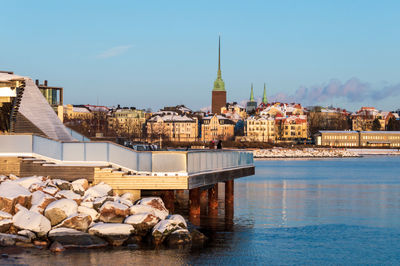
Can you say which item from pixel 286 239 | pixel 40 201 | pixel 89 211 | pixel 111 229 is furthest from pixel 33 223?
pixel 286 239

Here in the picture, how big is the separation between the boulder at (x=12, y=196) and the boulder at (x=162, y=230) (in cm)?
406

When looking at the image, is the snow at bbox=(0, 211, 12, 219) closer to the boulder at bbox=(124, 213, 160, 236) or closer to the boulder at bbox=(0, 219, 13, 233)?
the boulder at bbox=(0, 219, 13, 233)

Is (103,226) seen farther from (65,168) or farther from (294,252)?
(294,252)

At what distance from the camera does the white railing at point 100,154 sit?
23.9 meters

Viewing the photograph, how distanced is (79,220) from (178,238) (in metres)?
3.04

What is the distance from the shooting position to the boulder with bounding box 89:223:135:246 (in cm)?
2031

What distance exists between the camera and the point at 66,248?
1969 cm

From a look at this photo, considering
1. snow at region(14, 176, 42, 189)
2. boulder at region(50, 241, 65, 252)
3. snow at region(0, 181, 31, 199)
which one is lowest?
boulder at region(50, 241, 65, 252)

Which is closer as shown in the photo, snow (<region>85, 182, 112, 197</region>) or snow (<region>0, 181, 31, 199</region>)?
snow (<region>0, 181, 31, 199</region>)

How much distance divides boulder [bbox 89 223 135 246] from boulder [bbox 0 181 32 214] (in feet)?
8.08

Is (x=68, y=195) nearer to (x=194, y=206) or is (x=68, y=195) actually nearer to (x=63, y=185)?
(x=63, y=185)

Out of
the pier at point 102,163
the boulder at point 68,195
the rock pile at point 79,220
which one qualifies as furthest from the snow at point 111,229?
the pier at point 102,163

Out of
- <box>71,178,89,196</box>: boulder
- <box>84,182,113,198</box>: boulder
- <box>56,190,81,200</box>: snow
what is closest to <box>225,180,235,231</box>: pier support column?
<box>84,182,113,198</box>: boulder

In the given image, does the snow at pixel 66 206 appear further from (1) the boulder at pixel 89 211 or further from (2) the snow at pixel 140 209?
(2) the snow at pixel 140 209
